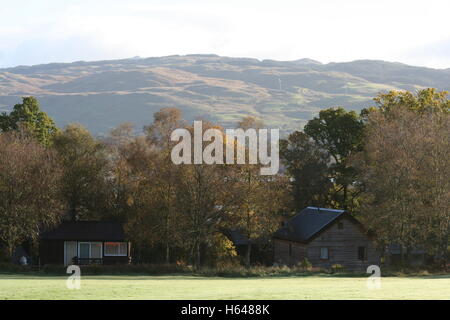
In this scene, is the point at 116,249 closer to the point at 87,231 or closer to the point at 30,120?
the point at 87,231

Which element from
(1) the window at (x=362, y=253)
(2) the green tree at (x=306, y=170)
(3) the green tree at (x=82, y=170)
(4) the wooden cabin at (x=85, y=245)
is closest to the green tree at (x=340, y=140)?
(2) the green tree at (x=306, y=170)

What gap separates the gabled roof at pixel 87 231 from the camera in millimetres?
52406

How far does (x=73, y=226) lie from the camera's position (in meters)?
54.2

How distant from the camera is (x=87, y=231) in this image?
175ft

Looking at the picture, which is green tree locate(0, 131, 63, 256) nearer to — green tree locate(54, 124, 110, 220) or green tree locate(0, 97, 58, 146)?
green tree locate(54, 124, 110, 220)

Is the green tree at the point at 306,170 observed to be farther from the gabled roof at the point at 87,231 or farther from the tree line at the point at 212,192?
the gabled roof at the point at 87,231

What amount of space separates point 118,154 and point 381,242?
2427 centimetres

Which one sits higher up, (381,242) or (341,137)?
(341,137)

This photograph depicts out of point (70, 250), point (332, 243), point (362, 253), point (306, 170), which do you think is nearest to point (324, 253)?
point (332, 243)

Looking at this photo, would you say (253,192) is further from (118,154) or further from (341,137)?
(341,137)

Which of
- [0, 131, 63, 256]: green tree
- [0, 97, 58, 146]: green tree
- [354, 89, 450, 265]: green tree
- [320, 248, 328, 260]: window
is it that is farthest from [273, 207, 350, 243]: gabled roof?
[0, 97, 58, 146]: green tree

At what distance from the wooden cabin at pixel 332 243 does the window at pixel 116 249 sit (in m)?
14.5

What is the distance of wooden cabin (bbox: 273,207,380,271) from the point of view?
50.8m
